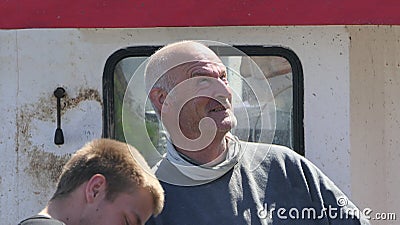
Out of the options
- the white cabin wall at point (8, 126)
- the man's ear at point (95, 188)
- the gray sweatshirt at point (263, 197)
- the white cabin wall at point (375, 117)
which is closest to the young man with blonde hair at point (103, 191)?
the man's ear at point (95, 188)

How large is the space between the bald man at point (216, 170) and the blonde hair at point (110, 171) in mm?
421

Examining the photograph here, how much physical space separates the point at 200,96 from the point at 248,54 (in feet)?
1.02

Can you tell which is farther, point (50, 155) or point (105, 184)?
point (50, 155)

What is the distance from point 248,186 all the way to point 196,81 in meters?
0.38

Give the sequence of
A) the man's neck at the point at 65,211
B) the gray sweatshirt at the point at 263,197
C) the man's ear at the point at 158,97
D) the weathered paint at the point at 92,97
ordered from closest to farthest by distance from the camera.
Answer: the man's neck at the point at 65,211 → the gray sweatshirt at the point at 263,197 → the man's ear at the point at 158,97 → the weathered paint at the point at 92,97

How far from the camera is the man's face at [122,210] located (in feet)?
7.40

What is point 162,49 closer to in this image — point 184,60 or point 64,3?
point 184,60

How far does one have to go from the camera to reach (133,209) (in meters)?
2.36

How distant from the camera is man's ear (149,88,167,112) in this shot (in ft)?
9.86

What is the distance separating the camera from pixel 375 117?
123 inches

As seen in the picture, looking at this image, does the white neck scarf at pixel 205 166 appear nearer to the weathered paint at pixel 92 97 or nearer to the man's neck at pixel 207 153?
the man's neck at pixel 207 153

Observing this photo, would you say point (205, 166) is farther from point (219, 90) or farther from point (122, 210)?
point (122, 210)

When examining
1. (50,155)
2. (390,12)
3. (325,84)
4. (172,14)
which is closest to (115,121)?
(50,155)

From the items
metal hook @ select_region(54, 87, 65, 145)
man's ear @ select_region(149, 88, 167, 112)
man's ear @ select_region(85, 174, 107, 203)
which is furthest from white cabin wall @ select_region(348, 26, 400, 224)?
man's ear @ select_region(85, 174, 107, 203)
